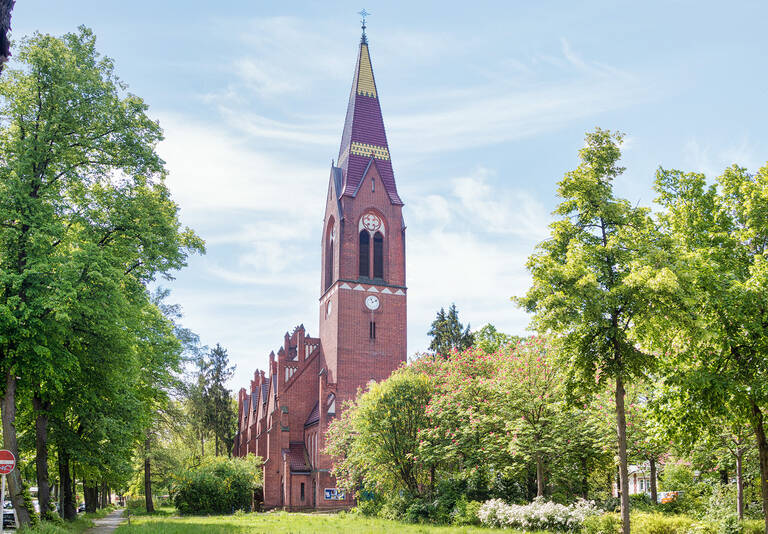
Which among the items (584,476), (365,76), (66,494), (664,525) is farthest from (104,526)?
(365,76)

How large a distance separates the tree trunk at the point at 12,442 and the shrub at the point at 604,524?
46.4ft

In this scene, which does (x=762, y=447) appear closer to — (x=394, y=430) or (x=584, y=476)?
(x=584, y=476)

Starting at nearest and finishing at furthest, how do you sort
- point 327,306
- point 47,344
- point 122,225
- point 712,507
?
point 47,344 → point 712,507 → point 122,225 → point 327,306

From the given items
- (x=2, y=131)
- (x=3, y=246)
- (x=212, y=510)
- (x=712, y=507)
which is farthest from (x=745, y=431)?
(x=212, y=510)

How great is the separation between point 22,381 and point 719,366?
55.6 ft

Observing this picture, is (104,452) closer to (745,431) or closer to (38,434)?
(38,434)

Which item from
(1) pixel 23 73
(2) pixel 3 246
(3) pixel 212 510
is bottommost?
(3) pixel 212 510

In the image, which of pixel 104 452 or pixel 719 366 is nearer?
pixel 719 366

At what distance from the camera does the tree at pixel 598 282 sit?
488 inches

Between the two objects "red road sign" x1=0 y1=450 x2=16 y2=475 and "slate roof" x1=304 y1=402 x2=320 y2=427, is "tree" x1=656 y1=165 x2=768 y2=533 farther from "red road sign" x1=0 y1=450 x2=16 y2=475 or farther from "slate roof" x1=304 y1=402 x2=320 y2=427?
"slate roof" x1=304 y1=402 x2=320 y2=427

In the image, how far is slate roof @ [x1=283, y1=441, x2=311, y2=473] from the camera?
43.5 metres

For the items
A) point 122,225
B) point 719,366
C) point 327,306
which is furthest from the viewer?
point 327,306

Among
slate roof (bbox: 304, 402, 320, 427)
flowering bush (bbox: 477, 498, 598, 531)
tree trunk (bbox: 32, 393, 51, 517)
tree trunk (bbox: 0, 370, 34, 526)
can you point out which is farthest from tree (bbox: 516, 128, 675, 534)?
slate roof (bbox: 304, 402, 320, 427)

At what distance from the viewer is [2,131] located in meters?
18.3
